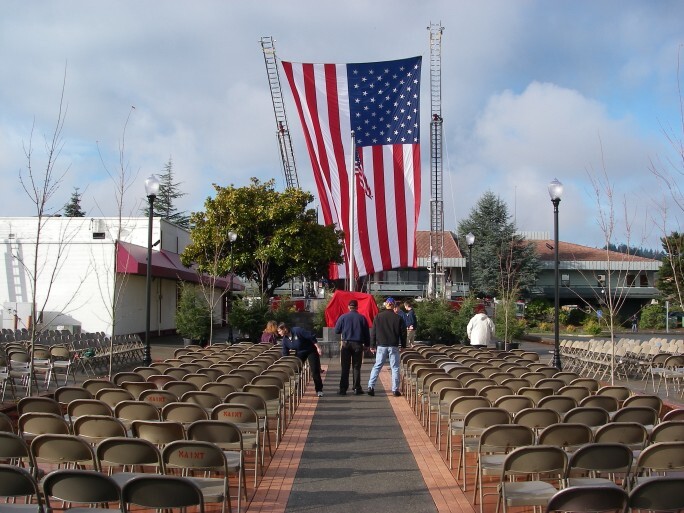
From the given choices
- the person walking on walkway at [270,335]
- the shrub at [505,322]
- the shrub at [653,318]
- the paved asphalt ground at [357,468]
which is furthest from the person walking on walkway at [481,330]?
the shrub at [653,318]

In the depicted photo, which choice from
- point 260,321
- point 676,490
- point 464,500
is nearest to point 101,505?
point 464,500

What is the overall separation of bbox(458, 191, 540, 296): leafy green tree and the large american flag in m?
26.8

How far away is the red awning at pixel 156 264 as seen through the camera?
2583 centimetres

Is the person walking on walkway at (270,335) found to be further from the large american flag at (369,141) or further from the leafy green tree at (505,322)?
the large american flag at (369,141)

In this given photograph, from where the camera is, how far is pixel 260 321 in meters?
25.0

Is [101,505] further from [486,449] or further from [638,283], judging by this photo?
[638,283]

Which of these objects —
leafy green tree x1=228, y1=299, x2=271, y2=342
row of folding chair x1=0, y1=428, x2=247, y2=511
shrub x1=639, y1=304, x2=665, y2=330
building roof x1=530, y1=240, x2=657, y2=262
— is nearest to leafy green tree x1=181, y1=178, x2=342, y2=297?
leafy green tree x1=228, y1=299, x2=271, y2=342

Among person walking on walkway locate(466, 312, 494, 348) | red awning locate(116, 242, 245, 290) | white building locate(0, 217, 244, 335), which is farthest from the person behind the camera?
white building locate(0, 217, 244, 335)

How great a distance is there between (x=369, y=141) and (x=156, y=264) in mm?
10080

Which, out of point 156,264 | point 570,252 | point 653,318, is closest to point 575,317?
point 653,318

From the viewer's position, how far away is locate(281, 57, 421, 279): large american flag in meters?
26.9

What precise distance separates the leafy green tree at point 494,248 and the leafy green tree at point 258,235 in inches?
976

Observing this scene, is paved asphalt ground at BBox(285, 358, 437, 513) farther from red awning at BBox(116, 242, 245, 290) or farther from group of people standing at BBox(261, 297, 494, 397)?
red awning at BBox(116, 242, 245, 290)

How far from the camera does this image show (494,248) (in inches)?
2157
